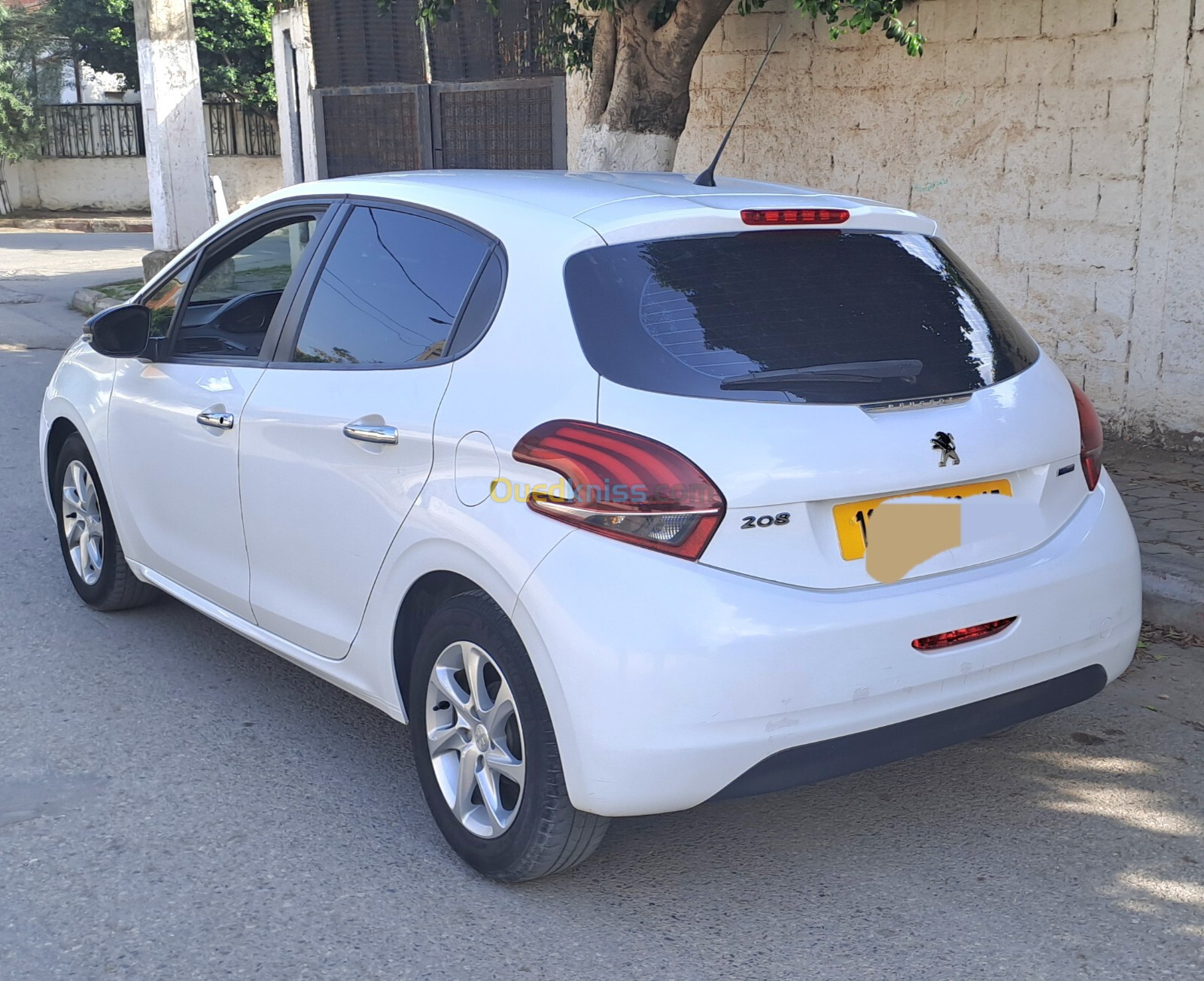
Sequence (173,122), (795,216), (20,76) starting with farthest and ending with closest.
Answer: (20,76) → (173,122) → (795,216)

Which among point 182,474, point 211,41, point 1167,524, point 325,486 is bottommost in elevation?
point 1167,524

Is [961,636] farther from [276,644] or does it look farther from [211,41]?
[211,41]

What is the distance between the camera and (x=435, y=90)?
499 inches

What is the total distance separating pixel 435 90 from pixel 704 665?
10.8 m

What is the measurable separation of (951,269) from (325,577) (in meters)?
1.90

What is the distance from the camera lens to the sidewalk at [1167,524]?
4.97 m

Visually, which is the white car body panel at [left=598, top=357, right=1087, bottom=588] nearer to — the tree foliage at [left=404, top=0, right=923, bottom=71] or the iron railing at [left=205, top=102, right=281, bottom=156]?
the tree foliage at [left=404, top=0, right=923, bottom=71]

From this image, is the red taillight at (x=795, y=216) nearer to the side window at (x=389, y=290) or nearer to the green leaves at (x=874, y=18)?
the side window at (x=389, y=290)

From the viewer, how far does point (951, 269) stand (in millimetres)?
3629

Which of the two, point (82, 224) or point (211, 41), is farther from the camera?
point (82, 224)

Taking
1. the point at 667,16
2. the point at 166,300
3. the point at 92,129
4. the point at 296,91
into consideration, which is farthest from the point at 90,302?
the point at 92,129

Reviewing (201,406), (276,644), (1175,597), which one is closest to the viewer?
(276,644)

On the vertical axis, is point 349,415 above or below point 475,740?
above

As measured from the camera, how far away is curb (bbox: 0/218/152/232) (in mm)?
25938
